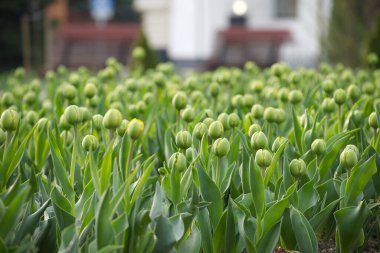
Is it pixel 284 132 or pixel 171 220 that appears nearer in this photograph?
pixel 171 220

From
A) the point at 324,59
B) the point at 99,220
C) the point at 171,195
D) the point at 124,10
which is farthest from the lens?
the point at 124,10

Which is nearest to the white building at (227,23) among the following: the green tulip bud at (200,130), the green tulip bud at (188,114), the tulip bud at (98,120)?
the green tulip bud at (188,114)

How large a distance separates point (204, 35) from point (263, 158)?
2065 centimetres

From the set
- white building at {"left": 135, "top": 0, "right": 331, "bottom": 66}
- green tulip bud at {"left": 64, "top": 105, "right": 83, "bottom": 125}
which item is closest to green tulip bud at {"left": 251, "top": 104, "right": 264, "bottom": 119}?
green tulip bud at {"left": 64, "top": 105, "right": 83, "bottom": 125}

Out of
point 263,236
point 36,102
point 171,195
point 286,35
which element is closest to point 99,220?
point 171,195

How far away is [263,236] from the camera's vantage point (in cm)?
190

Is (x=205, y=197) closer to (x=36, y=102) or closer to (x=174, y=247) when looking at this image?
(x=174, y=247)

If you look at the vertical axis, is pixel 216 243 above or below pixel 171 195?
below

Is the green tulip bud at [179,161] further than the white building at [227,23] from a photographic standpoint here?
No

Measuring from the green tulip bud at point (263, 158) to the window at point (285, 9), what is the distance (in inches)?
869

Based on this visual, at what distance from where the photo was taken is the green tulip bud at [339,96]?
2.79m

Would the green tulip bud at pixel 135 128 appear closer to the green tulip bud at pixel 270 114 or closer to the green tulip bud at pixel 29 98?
the green tulip bud at pixel 270 114

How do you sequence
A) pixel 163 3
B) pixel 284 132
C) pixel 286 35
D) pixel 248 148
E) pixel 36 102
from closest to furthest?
pixel 248 148, pixel 284 132, pixel 36 102, pixel 286 35, pixel 163 3

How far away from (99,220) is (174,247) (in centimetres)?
26
